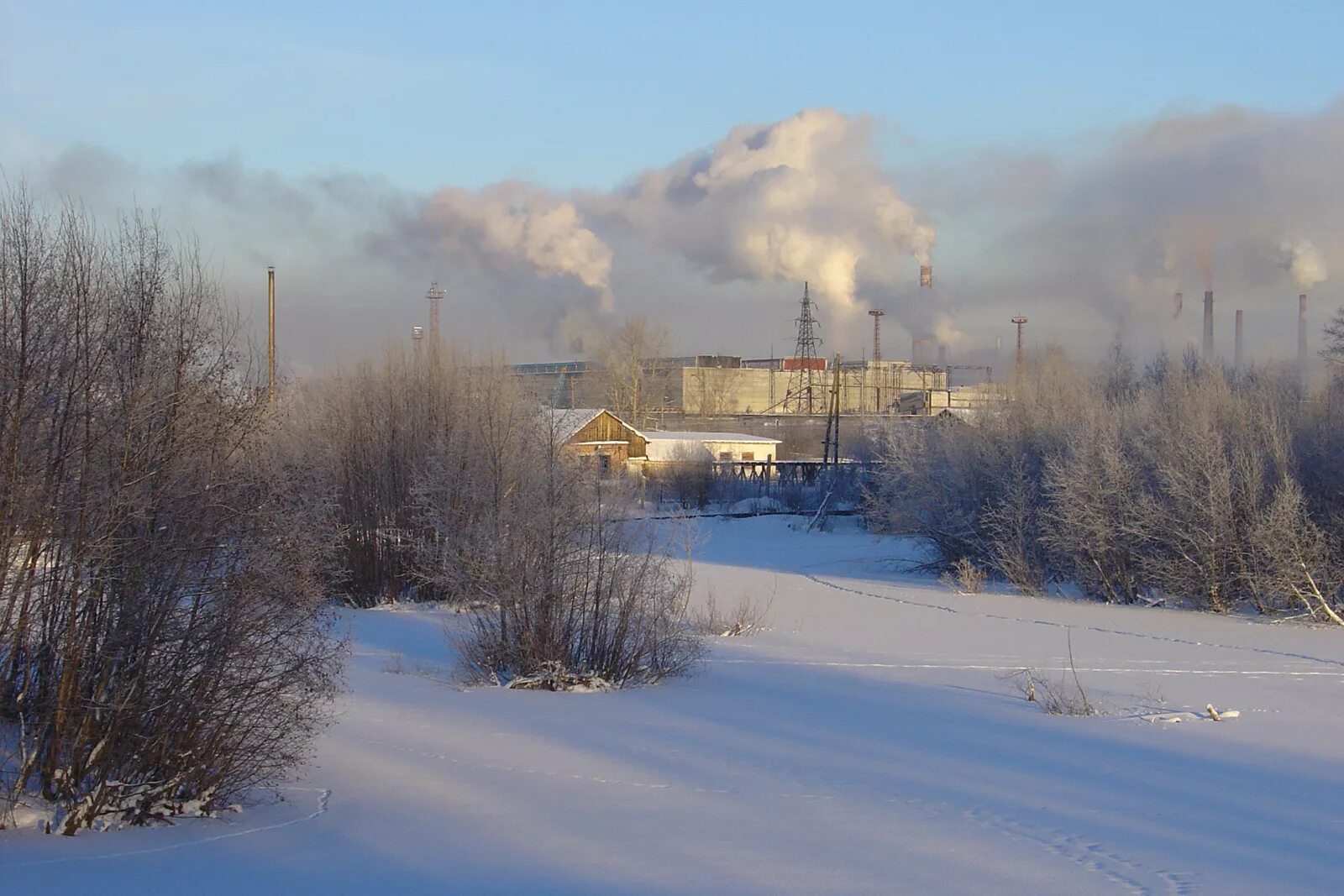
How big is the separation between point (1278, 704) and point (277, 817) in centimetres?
946

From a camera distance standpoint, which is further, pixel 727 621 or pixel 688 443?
pixel 688 443

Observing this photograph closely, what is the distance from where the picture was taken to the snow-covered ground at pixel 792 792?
6.64 metres

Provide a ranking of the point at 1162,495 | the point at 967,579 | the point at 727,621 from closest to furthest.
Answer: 1. the point at 727,621
2. the point at 1162,495
3. the point at 967,579

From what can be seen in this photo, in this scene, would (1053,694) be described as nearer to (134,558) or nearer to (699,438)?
(134,558)

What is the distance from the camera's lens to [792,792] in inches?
341

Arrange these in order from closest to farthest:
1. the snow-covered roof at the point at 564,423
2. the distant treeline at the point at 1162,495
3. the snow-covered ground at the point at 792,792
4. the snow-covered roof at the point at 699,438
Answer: the snow-covered ground at the point at 792,792, the snow-covered roof at the point at 564,423, the distant treeline at the point at 1162,495, the snow-covered roof at the point at 699,438

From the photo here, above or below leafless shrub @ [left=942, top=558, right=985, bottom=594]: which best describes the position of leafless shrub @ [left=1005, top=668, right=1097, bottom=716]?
above

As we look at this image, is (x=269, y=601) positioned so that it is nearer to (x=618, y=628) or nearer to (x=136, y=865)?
(x=136, y=865)

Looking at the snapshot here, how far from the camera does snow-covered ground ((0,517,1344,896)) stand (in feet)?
21.8

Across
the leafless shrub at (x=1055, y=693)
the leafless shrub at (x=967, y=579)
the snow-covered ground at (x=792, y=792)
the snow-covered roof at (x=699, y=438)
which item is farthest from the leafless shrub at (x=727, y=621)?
the snow-covered roof at (x=699, y=438)

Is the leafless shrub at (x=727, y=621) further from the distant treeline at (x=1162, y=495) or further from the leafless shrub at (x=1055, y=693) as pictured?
the distant treeline at (x=1162, y=495)

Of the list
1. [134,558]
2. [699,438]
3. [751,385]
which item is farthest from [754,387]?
[134,558]

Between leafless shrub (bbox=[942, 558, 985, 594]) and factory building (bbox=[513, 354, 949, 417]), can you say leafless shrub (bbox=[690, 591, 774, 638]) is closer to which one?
leafless shrub (bbox=[942, 558, 985, 594])

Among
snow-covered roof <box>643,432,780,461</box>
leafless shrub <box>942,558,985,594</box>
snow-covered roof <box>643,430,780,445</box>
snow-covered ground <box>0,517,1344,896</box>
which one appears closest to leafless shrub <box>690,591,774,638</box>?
snow-covered ground <box>0,517,1344,896</box>
